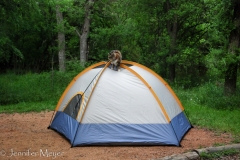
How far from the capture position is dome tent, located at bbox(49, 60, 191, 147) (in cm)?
624

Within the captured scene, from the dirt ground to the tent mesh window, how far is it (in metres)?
0.58

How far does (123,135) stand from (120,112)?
497 millimetres

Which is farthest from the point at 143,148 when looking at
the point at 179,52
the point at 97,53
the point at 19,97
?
the point at 97,53

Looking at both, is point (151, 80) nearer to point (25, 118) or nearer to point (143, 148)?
point (143, 148)

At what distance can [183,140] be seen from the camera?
6676mm

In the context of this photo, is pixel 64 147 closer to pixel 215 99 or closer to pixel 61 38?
pixel 215 99

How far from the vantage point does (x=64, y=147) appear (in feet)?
20.1

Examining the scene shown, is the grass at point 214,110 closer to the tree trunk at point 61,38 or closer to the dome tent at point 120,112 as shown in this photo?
the dome tent at point 120,112

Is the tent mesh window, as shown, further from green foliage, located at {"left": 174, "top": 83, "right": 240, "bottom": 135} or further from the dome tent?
green foliage, located at {"left": 174, "top": 83, "right": 240, "bottom": 135}

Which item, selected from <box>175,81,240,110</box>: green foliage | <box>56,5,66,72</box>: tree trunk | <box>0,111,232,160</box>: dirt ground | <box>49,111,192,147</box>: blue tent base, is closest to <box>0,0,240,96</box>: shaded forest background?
<box>56,5,66,72</box>: tree trunk

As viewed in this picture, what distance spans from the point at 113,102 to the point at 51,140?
157 cm

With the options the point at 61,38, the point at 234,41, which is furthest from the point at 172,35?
the point at 234,41

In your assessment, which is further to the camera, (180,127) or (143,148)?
(180,127)

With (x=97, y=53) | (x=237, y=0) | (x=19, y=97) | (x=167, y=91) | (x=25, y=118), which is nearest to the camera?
(x=167, y=91)
